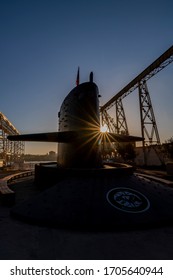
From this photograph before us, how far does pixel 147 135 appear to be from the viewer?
105 ft

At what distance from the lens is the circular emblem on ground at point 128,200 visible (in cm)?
546

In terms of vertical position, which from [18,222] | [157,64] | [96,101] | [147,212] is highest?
[157,64]

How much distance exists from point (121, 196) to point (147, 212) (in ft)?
3.20

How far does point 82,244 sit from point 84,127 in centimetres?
515

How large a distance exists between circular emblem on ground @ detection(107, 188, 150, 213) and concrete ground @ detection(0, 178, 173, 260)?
725mm

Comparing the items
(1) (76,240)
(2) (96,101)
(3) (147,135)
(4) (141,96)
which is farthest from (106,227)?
(4) (141,96)

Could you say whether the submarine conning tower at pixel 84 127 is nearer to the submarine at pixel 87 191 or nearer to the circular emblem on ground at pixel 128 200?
the submarine at pixel 87 191

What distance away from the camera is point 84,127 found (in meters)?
8.20

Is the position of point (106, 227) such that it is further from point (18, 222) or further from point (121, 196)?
point (18, 222)

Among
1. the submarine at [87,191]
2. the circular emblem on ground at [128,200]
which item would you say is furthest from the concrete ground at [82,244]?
the circular emblem on ground at [128,200]

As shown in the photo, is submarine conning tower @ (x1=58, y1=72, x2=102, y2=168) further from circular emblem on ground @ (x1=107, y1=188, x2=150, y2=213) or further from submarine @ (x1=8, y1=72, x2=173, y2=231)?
circular emblem on ground @ (x1=107, y1=188, x2=150, y2=213)

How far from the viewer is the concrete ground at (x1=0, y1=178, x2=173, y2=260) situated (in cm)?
367

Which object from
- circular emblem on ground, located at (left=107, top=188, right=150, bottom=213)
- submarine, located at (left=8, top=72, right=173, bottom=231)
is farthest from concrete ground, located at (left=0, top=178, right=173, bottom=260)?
circular emblem on ground, located at (left=107, top=188, right=150, bottom=213)

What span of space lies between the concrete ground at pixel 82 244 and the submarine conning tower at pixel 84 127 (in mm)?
3604
